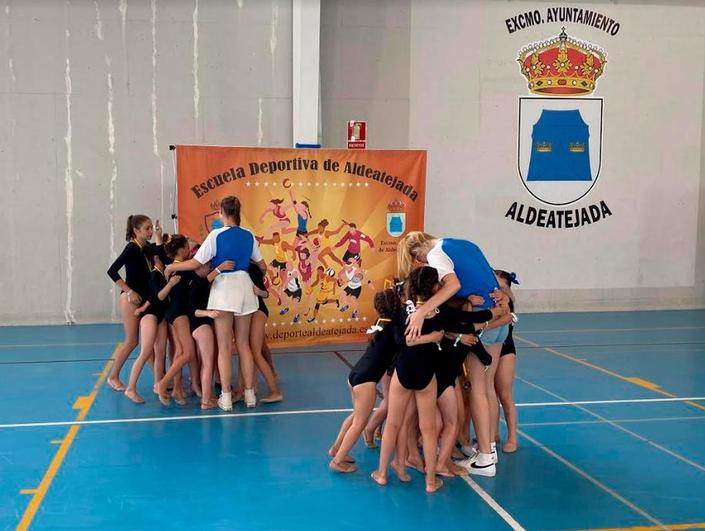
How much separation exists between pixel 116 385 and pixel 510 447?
12.3 ft

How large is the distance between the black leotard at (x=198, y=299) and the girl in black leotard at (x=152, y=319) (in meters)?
0.18

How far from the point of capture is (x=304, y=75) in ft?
33.7

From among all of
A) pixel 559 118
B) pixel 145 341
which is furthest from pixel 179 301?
pixel 559 118

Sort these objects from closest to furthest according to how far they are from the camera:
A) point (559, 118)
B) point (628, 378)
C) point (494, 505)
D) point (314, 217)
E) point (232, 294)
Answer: point (494, 505) < point (232, 294) < point (628, 378) < point (314, 217) < point (559, 118)

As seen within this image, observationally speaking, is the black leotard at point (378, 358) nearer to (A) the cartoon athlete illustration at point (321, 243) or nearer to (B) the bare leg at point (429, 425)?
(B) the bare leg at point (429, 425)

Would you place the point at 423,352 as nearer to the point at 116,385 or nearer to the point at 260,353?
the point at 260,353

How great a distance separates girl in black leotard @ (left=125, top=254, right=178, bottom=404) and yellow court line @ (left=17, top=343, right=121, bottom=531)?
40 centimetres

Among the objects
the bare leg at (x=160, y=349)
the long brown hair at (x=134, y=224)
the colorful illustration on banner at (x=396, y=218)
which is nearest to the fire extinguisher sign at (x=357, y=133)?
the colorful illustration on banner at (x=396, y=218)

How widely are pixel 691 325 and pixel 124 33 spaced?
924 centimetres

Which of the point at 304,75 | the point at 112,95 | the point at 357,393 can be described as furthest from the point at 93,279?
the point at 357,393

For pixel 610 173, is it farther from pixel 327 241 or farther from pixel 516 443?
pixel 516 443

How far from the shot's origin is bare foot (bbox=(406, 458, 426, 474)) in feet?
15.6

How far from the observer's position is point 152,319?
6363 millimetres

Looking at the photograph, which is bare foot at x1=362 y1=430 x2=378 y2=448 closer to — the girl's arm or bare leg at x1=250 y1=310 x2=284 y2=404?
the girl's arm
